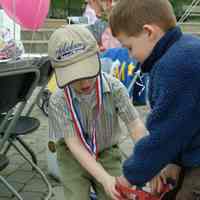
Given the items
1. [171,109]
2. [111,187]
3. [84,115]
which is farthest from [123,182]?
[84,115]

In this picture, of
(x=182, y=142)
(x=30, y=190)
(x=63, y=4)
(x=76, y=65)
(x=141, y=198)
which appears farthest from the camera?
(x=63, y=4)

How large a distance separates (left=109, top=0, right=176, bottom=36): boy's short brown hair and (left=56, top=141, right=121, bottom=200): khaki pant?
0.86 meters

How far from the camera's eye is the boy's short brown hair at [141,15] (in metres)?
1.56

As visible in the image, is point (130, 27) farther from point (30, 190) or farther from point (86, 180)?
point (30, 190)

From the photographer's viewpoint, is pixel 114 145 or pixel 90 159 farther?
pixel 114 145

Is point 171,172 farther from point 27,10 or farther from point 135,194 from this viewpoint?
point 27,10

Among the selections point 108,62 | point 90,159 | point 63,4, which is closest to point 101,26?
point 108,62

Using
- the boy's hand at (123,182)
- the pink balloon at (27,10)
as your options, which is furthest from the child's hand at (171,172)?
the pink balloon at (27,10)

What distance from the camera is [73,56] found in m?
2.02

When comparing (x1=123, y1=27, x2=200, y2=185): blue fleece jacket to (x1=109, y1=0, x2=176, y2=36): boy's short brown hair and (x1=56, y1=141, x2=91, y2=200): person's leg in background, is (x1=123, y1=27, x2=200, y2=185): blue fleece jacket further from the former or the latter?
(x1=56, y1=141, x2=91, y2=200): person's leg in background

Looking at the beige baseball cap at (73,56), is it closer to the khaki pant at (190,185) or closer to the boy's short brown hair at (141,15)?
the boy's short brown hair at (141,15)

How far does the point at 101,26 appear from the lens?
151 inches

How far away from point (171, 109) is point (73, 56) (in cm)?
68

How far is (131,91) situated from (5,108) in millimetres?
1164
